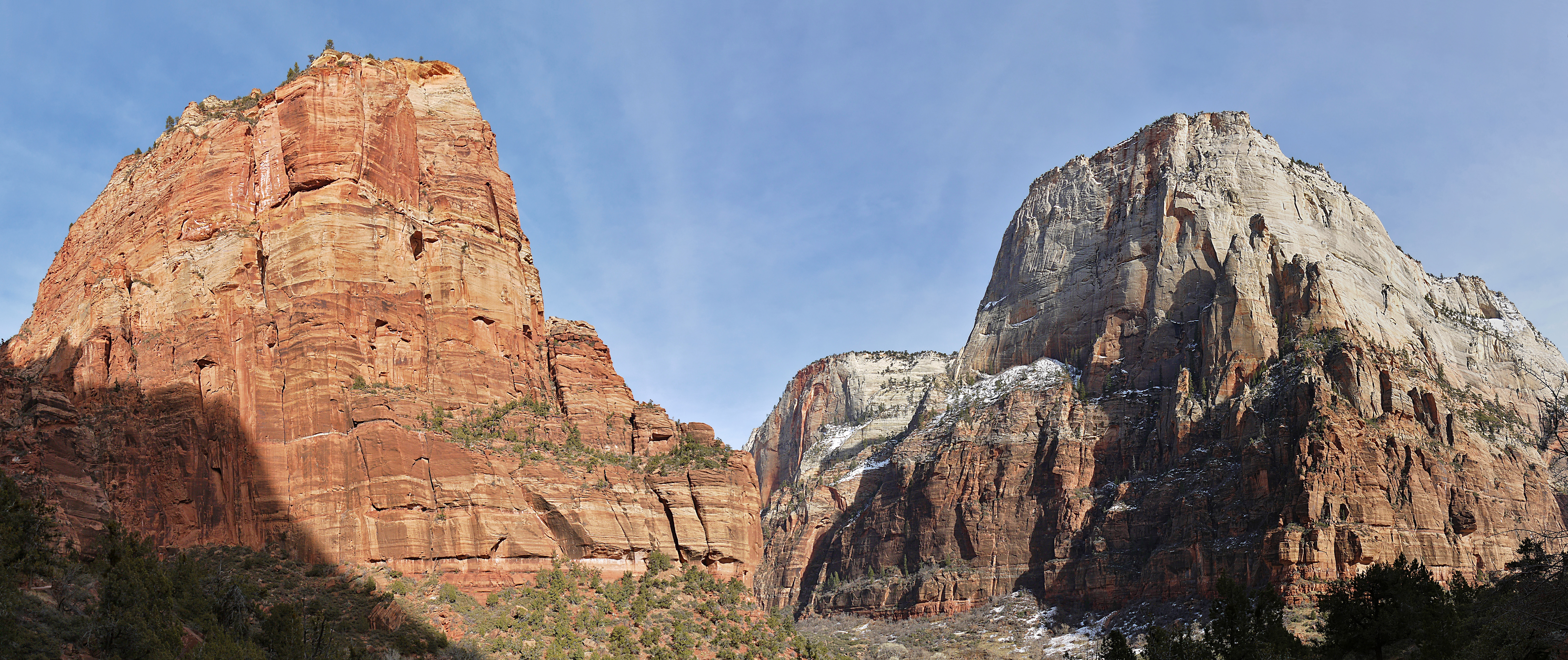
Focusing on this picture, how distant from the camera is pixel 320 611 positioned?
51.9m

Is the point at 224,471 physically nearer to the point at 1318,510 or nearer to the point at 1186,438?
the point at 1318,510

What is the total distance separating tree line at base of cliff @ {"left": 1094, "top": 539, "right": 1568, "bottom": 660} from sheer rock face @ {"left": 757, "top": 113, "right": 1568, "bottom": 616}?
41.1 metres

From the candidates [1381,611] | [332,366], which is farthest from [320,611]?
[1381,611]

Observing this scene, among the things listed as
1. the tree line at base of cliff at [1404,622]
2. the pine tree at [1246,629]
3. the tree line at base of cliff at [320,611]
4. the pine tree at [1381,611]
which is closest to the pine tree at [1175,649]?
the tree line at base of cliff at [1404,622]

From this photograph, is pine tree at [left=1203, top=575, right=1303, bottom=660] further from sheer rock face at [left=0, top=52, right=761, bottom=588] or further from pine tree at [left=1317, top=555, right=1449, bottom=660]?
sheer rock face at [left=0, top=52, right=761, bottom=588]

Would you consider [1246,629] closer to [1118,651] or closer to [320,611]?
[1118,651]

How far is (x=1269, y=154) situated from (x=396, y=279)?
435 feet

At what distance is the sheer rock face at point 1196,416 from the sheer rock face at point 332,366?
6839 centimetres

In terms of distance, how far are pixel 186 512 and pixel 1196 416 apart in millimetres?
109333

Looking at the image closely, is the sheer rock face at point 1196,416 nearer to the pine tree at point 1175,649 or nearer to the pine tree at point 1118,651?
the pine tree at point 1175,649

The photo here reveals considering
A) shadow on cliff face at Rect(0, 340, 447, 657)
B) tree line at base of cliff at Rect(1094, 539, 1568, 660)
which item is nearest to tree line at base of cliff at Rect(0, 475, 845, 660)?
shadow on cliff face at Rect(0, 340, 447, 657)

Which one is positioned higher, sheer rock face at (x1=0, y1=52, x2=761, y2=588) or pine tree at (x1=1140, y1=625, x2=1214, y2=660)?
sheer rock face at (x1=0, y1=52, x2=761, y2=588)

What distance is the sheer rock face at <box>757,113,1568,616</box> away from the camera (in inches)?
4660

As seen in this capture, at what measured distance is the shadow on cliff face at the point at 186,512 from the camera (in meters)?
46.9
